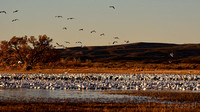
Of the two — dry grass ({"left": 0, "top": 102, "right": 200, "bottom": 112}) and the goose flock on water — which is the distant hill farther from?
dry grass ({"left": 0, "top": 102, "right": 200, "bottom": 112})

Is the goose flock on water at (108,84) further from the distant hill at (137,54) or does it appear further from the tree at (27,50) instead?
the distant hill at (137,54)

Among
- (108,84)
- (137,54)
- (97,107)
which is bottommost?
(97,107)

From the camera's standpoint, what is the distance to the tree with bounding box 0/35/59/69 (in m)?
58.0

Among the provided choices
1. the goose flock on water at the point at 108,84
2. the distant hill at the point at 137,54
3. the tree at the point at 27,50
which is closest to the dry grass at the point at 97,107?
the goose flock on water at the point at 108,84

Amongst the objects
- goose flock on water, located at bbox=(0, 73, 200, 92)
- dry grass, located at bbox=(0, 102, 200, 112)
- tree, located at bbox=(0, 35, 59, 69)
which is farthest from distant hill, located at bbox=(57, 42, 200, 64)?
dry grass, located at bbox=(0, 102, 200, 112)

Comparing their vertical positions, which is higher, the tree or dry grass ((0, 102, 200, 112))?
the tree

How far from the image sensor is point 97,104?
61.8 ft

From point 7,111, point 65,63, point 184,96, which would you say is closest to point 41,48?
point 65,63

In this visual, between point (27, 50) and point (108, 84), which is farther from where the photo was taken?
point (27, 50)

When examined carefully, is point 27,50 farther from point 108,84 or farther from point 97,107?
point 97,107

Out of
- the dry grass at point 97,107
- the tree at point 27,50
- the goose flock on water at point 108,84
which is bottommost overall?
the dry grass at point 97,107

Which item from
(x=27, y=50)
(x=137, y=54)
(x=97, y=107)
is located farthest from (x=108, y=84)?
(x=137, y=54)

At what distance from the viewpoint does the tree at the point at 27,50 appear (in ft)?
190

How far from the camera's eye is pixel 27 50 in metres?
58.7
